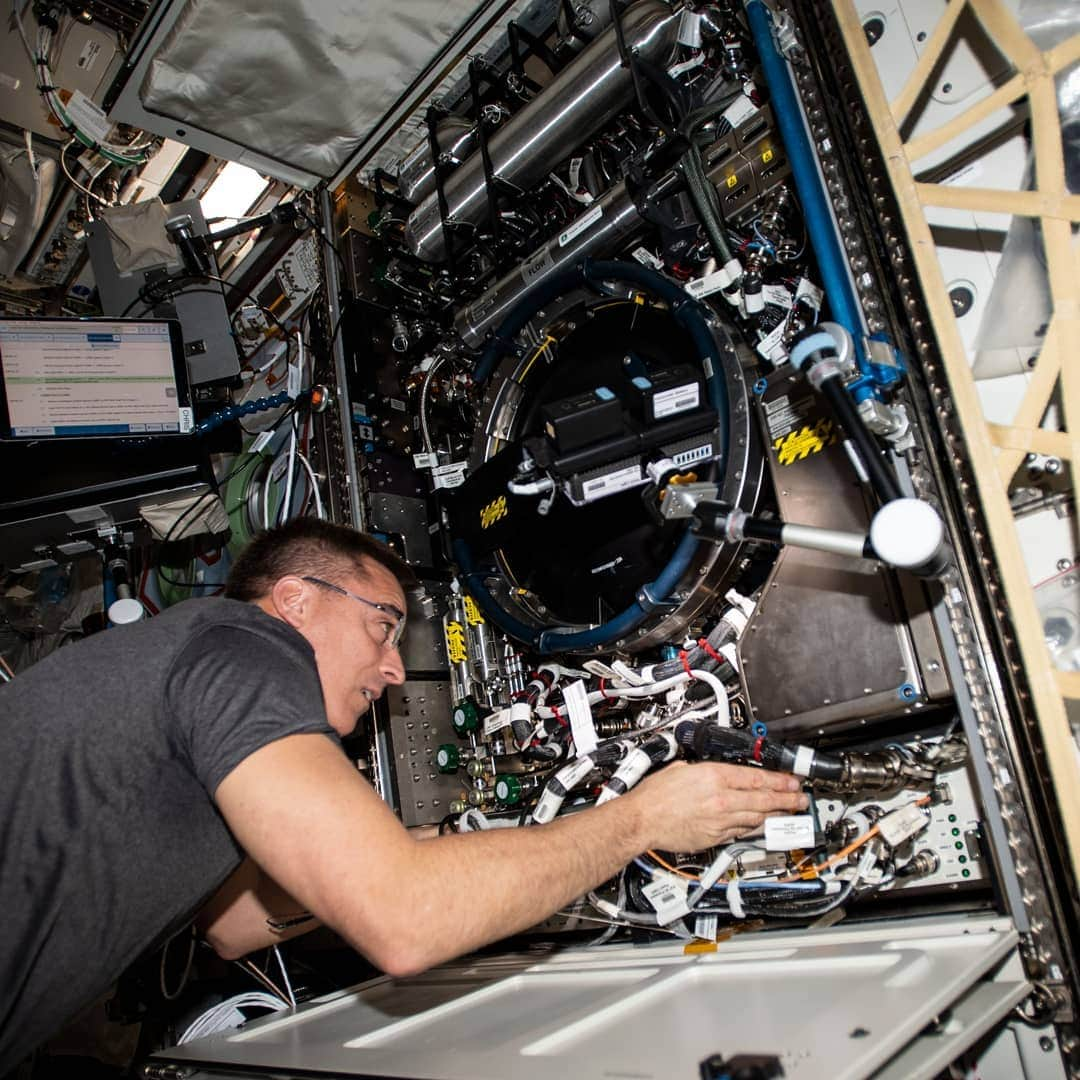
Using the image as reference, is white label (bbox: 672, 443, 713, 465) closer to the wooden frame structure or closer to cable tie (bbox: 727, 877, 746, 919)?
the wooden frame structure

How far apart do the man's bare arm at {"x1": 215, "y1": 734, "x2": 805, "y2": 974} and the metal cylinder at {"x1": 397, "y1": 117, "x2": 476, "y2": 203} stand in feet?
7.52

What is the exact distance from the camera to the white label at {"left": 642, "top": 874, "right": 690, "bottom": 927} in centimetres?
193

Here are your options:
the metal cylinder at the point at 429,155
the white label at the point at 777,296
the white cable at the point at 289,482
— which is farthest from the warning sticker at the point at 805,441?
the white cable at the point at 289,482

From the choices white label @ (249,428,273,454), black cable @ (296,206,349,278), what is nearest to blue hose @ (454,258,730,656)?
black cable @ (296,206,349,278)

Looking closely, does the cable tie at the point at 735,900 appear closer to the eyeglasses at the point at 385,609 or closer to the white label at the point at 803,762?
the white label at the point at 803,762

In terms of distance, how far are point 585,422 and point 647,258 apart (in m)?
0.73

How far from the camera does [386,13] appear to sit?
261 centimetres

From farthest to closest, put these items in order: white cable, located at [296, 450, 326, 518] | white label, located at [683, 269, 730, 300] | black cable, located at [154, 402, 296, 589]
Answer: black cable, located at [154, 402, 296, 589]
white cable, located at [296, 450, 326, 518]
white label, located at [683, 269, 730, 300]

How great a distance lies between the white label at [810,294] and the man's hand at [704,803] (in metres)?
1.13

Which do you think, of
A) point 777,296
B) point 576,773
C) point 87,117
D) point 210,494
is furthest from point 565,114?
point 87,117

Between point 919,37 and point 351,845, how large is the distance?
211 cm

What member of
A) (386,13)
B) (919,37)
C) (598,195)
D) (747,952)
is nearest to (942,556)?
(747,952)

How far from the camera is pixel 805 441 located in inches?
75.2

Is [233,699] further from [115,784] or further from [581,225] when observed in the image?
[581,225]
